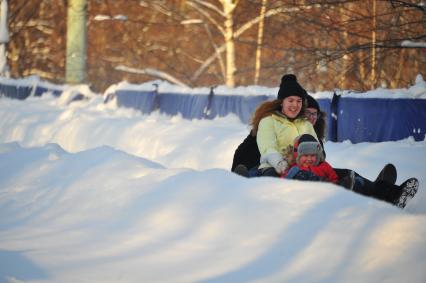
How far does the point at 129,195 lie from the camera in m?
7.04

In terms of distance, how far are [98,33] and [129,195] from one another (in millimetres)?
45639

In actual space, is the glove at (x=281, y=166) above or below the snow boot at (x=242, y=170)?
above

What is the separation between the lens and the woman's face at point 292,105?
840 centimetres

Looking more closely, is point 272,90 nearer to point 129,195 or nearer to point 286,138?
point 286,138

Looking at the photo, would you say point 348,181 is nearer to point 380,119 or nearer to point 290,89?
point 290,89

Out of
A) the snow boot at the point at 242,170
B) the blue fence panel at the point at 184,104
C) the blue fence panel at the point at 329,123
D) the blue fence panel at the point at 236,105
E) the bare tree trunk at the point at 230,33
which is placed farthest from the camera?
the bare tree trunk at the point at 230,33

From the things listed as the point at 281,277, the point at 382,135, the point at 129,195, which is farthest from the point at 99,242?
the point at 382,135

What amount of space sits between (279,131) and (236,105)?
9.69m

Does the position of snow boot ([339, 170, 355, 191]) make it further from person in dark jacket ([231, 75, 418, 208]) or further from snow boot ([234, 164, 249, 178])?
snow boot ([234, 164, 249, 178])

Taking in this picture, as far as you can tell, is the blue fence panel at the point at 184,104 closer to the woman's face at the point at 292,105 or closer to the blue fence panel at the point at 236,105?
the blue fence panel at the point at 236,105

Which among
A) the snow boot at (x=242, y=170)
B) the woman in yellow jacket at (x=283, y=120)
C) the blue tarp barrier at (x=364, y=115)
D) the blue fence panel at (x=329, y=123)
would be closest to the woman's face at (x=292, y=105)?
the woman in yellow jacket at (x=283, y=120)

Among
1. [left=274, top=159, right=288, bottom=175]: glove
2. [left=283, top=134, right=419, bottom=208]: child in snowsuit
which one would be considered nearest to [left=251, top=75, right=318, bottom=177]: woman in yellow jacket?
[left=274, top=159, right=288, bottom=175]: glove

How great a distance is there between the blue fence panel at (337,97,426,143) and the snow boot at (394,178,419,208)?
5.40m

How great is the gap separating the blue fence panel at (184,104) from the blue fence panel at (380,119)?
571 centimetres
